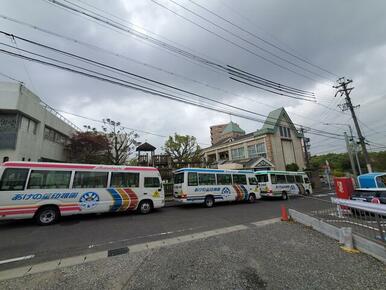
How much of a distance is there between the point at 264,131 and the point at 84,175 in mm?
28303

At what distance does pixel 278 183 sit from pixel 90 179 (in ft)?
49.7

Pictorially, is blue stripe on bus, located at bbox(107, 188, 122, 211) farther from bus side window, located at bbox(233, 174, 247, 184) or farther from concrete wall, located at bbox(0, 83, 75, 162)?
bus side window, located at bbox(233, 174, 247, 184)

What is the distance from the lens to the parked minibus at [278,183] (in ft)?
52.9

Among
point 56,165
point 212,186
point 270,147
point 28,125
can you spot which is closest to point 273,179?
point 212,186

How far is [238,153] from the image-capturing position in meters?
35.2

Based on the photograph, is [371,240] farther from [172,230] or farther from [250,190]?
[250,190]

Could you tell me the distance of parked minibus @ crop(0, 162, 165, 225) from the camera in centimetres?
711

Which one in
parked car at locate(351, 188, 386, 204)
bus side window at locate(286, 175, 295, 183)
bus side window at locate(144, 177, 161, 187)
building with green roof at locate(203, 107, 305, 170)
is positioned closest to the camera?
parked car at locate(351, 188, 386, 204)

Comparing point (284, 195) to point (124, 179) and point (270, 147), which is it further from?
point (270, 147)

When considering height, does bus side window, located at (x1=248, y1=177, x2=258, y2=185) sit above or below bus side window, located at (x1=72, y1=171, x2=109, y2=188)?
below

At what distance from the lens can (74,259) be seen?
168 inches

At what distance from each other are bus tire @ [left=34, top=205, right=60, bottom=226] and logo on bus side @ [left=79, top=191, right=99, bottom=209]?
3.13 ft

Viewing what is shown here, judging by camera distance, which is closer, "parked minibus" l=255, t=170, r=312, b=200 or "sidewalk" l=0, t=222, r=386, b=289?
"sidewalk" l=0, t=222, r=386, b=289

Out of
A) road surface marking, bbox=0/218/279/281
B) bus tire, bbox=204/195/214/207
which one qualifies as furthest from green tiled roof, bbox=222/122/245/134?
road surface marking, bbox=0/218/279/281
